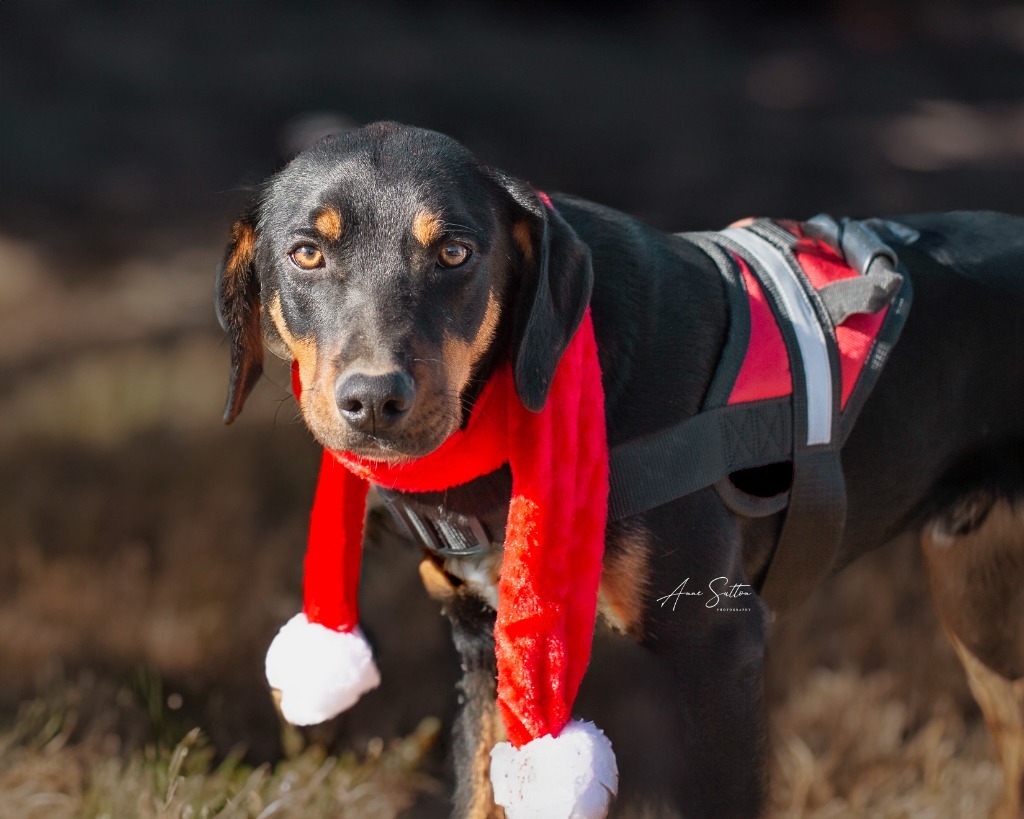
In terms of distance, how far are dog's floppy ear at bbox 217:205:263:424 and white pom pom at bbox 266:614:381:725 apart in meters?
0.53

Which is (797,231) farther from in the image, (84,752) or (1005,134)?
(1005,134)

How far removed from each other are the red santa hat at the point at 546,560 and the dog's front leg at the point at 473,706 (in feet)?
1.35

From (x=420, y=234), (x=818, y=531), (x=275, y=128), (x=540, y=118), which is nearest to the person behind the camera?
(x=420, y=234)

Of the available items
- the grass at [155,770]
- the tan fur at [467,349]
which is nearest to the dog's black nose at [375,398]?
the tan fur at [467,349]

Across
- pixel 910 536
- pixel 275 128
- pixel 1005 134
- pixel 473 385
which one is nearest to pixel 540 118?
pixel 275 128

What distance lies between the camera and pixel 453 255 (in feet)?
6.82

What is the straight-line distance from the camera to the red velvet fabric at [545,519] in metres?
2.09

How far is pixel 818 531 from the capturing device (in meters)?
2.41

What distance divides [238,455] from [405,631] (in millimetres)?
1243

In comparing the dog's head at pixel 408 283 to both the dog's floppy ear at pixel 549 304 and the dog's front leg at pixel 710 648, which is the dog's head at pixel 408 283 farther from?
the dog's front leg at pixel 710 648

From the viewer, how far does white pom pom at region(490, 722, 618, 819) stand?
207 centimetres

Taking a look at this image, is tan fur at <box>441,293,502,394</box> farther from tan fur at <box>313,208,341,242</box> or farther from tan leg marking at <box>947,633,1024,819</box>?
tan leg marking at <box>947,633,1024,819</box>

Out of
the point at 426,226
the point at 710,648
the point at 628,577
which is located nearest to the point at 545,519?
the point at 628,577
